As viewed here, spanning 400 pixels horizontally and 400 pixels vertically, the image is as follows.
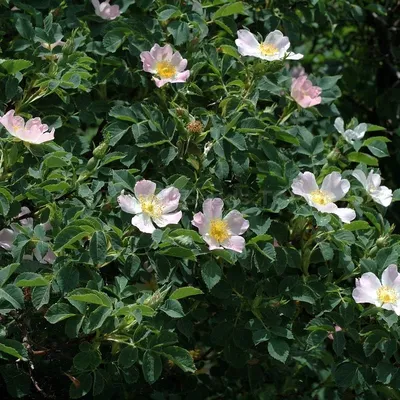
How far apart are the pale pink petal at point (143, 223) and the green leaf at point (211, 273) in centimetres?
13

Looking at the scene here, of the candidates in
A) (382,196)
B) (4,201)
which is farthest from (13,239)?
(382,196)

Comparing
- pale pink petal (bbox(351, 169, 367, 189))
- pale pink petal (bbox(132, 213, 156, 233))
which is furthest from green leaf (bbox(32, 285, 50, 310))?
pale pink petal (bbox(351, 169, 367, 189))

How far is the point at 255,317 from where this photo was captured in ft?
6.24

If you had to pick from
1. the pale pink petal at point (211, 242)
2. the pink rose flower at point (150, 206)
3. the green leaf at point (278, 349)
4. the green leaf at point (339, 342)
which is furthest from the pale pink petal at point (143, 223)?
the green leaf at point (339, 342)

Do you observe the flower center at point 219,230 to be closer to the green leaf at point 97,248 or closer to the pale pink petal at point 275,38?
the green leaf at point 97,248

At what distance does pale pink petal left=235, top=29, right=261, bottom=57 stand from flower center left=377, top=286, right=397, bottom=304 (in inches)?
23.7

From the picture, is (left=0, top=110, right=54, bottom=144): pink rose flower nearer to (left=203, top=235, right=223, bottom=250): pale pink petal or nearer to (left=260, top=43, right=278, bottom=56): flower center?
(left=203, top=235, right=223, bottom=250): pale pink petal

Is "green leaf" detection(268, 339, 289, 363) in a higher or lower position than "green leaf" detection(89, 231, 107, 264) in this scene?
lower

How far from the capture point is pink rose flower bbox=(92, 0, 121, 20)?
2219 millimetres

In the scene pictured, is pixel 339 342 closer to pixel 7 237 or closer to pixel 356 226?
pixel 356 226

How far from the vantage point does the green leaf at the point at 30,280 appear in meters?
1.65

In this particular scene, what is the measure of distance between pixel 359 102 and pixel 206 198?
1.24 m

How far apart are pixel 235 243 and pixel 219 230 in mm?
43

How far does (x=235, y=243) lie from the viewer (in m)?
1.81
